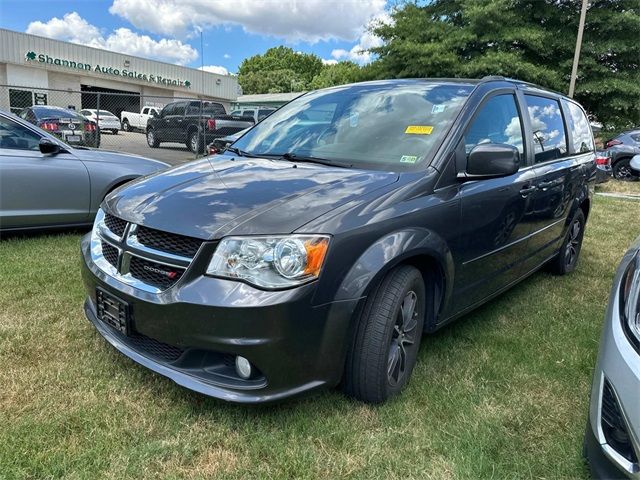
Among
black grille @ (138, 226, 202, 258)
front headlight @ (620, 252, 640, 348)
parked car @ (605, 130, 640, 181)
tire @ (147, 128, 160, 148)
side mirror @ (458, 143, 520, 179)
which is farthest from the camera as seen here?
tire @ (147, 128, 160, 148)

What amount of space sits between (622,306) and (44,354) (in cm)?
287

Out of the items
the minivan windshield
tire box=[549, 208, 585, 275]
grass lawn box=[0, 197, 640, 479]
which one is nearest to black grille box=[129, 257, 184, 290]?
grass lawn box=[0, 197, 640, 479]

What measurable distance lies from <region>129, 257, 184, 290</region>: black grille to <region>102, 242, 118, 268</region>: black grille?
0.18 m

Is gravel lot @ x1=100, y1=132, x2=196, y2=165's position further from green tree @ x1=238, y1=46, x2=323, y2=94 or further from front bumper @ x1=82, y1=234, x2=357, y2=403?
green tree @ x1=238, y1=46, x2=323, y2=94

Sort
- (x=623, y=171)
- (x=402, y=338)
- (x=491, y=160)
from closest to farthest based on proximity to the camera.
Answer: (x=402, y=338) < (x=491, y=160) < (x=623, y=171)

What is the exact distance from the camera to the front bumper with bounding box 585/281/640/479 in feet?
5.21

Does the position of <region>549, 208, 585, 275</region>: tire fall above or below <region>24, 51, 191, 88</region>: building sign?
below

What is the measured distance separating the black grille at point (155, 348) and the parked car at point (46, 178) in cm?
318

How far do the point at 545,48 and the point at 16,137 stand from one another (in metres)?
16.3

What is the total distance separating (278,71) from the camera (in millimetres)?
74375

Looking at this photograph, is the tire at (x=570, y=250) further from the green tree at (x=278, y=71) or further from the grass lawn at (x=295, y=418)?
the green tree at (x=278, y=71)

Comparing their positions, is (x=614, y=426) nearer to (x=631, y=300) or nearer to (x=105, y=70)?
(x=631, y=300)

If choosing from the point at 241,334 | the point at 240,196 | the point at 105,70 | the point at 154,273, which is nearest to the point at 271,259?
the point at 241,334

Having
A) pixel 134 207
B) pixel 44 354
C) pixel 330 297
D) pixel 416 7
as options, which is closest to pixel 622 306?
pixel 330 297
